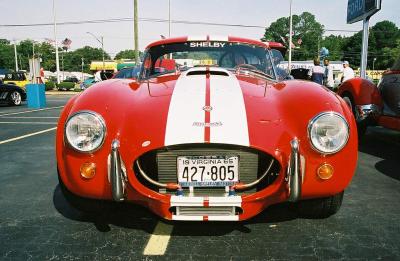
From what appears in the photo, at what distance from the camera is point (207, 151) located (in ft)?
7.32

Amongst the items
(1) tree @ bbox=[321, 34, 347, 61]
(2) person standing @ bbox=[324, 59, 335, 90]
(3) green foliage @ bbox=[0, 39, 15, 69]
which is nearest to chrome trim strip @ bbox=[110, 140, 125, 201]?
(2) person standing @ bbox=[324, 59, 335, 90]

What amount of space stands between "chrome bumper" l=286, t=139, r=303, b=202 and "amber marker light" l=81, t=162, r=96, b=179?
46.5 inches

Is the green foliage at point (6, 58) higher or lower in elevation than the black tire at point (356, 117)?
higher

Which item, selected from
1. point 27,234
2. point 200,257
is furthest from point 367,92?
point 27,234

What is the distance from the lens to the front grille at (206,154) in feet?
7.30

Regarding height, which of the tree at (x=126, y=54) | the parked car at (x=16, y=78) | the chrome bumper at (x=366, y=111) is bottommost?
the chrome bumper at (x=366, y=111)

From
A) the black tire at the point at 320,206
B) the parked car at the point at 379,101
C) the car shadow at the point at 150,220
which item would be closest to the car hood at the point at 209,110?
the black tire at the point at 320,206

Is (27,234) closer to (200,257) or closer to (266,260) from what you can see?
(200,257)

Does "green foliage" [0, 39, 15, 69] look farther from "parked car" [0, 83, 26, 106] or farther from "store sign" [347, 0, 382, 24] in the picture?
"store sign" [347, 0, 382, 24]

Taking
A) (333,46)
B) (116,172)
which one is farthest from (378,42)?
(116,172)

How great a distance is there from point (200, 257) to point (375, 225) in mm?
1327

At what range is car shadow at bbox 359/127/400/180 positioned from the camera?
4.28m

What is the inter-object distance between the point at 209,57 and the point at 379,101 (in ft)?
9.74

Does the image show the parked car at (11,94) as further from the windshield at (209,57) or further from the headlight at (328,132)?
the headlight at (328,132)
